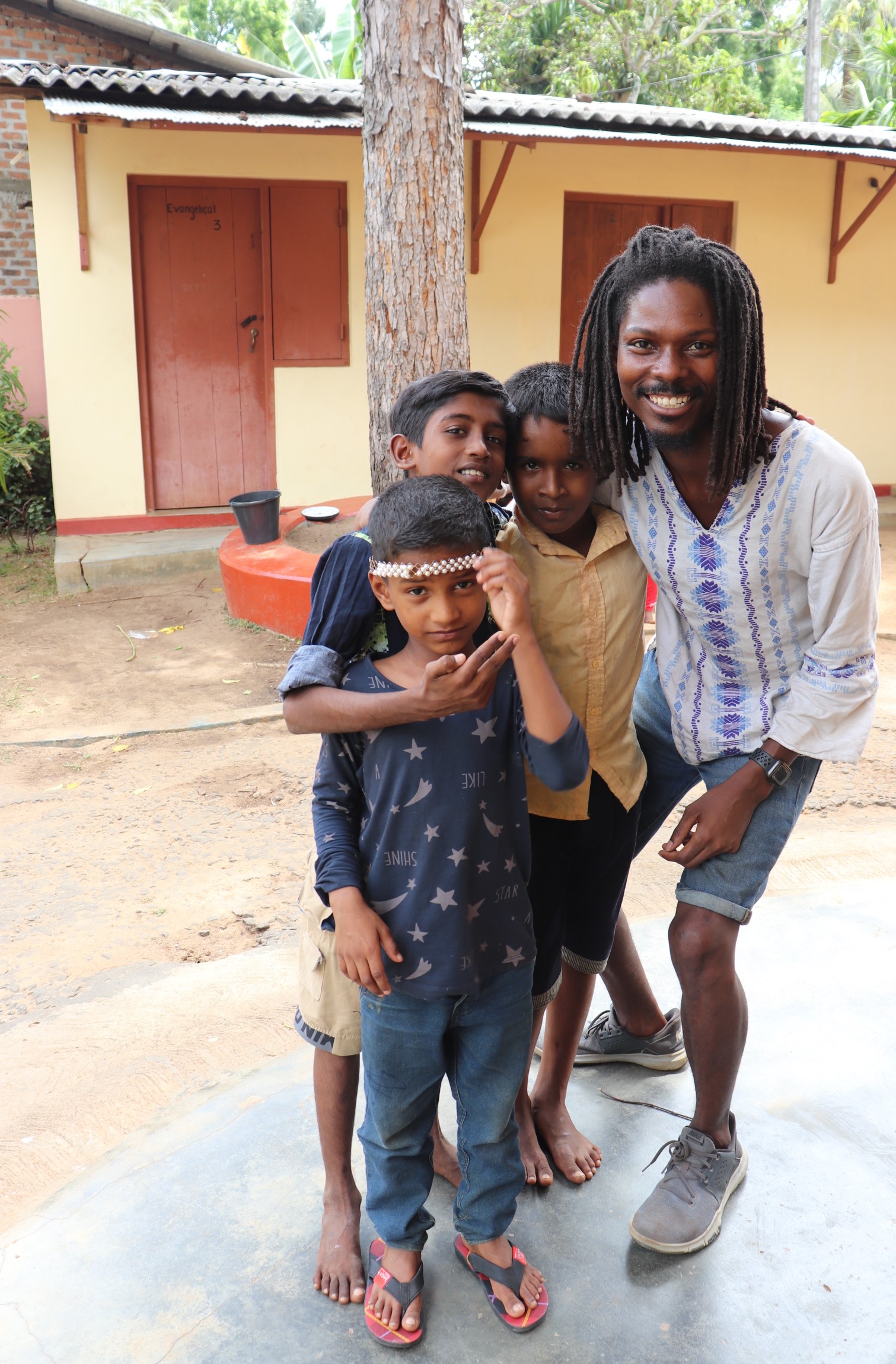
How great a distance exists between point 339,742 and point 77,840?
8.26 ft

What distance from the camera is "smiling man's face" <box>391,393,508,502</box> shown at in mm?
1711

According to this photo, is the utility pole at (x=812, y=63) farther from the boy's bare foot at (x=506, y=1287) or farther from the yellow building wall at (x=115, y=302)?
the boy's bare foot at (x=506, y=1287)

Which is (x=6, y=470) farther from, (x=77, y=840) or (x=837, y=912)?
(x=837, y=912)

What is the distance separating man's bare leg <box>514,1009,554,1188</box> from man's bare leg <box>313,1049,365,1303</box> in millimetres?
328

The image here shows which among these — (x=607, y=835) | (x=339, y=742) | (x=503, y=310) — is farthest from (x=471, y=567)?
(x=503, y=310)

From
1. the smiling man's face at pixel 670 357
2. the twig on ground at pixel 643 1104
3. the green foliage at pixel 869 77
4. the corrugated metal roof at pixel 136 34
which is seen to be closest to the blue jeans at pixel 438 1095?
the twig on ground at pixel 643 1104

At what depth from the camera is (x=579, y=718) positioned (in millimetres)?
1753

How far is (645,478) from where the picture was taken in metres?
1.88

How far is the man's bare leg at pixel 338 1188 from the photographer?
5.82 feet

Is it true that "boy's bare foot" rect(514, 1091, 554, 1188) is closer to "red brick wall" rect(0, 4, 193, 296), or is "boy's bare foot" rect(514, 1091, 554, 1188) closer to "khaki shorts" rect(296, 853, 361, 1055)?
"khaki shorts" rect(296, 853, 361, 1055)

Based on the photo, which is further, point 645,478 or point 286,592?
point 286,592

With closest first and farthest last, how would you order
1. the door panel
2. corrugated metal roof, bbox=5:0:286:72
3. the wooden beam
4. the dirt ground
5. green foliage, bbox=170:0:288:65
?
1. the dirt ground
2. the wooden beam
3. the door panel
4. corrugated metal roof, bbox=5:0:286:72
5. green foliage, bbox=170:0:288:65

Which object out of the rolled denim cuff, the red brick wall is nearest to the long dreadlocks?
the rolled denim cuff

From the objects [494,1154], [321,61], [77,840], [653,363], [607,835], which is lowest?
[77,840]
